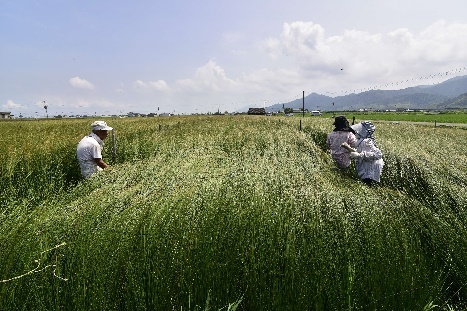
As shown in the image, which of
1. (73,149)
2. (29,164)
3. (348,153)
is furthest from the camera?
(73,149)

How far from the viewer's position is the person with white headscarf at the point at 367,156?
19.2 feet

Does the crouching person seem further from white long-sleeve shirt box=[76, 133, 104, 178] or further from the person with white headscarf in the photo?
white long-sleeve shirt box=[76, 133, 104, 178]

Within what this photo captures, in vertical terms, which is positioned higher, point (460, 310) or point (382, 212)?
point (382, 212)

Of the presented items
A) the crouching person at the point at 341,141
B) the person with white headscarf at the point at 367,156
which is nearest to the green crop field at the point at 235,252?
the person with white headscarf at the point at 367,156

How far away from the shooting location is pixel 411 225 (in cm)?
382

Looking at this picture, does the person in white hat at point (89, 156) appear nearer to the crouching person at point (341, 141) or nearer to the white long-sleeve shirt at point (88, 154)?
the white long-sleeve shirt at point (88, 154)

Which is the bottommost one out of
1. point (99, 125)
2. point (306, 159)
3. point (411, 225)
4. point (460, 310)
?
point (460, 310)

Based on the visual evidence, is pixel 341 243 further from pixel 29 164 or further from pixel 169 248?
pixel 29 164

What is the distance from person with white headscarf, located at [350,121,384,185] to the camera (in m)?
5.86

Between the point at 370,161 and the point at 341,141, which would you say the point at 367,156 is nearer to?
the point at 370,161

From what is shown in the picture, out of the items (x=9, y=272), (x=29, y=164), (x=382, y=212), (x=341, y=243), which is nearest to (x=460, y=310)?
(x=382, y=212)

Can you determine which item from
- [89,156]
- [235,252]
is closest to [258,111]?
[89,156]

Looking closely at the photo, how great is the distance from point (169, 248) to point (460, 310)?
3.35 meters

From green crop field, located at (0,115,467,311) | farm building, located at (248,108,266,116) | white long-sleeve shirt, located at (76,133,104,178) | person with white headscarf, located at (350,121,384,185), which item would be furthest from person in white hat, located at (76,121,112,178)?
farm building, located at (248,108,266,116)
